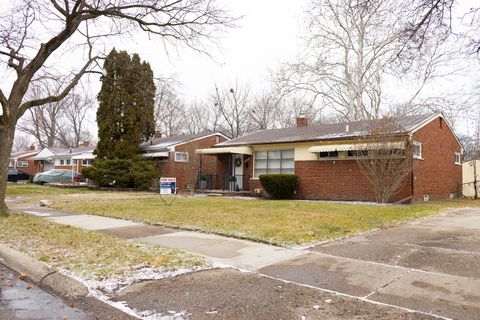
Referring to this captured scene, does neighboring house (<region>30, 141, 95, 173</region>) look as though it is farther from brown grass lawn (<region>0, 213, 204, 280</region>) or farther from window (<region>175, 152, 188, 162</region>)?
brown grass lawn (<region>0, 213, 204, 280</region>)

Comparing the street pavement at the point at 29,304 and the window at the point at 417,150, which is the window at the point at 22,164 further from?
the street pavement at the point at 29,304

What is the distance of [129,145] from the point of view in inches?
1158

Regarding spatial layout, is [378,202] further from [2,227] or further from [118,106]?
[118,106]

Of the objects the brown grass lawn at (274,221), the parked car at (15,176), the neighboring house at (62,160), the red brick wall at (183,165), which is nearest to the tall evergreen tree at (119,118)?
the red brick wall at (183,165)

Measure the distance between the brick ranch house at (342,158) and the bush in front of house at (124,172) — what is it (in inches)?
221

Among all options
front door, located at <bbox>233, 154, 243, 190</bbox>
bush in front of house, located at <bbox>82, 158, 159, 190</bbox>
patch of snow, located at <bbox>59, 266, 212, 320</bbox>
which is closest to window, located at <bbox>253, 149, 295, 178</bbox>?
front door, located at <bbox>233, 154, 243, 190</bbox>

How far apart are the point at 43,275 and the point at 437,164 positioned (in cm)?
1964

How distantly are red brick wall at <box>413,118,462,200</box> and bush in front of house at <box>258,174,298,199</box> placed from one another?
5.78 m

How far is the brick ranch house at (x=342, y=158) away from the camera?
18180 millimetres

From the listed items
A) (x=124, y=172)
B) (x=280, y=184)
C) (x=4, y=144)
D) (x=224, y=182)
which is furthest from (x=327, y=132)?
(x=4, y=144)

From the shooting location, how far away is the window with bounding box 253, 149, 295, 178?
71.9 feet

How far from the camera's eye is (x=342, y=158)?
1916 centimetres

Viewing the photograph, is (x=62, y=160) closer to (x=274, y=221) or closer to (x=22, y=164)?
(x=22, y=164)

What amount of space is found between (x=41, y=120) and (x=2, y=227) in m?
55.7
